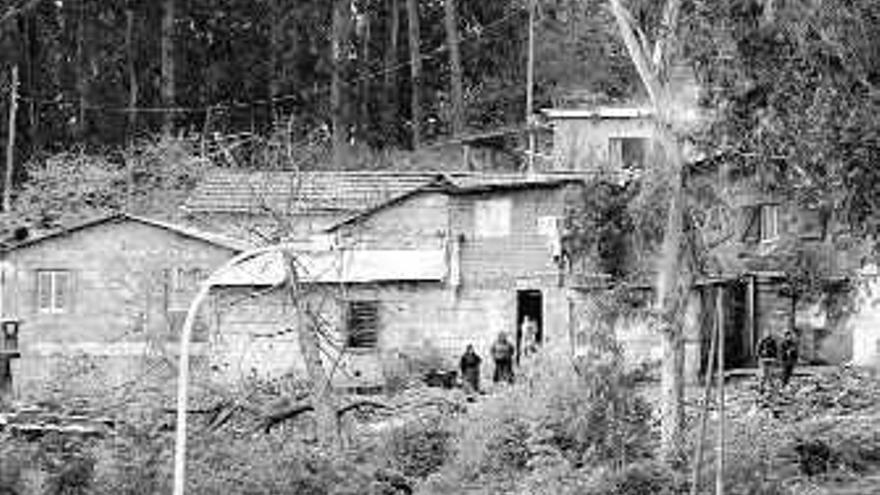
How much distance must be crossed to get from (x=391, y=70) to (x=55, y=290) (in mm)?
20691

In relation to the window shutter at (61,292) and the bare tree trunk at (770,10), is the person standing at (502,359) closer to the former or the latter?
the window shutter at (61,292)

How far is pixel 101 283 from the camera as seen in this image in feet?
130

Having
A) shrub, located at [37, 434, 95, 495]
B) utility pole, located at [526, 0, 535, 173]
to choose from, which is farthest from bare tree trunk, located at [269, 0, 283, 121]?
shrub, located at [37, 434, 95, 495]

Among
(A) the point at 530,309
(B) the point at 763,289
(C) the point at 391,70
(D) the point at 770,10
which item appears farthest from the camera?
(C) the point at 391,70

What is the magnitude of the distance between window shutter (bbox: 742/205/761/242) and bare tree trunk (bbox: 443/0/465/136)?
15.3m

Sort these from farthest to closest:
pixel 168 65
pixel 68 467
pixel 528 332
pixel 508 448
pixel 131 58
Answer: pixel 131 58 → pixel 168 65 → pixel 528 332 → pixel 508 448 → pixel 68 467

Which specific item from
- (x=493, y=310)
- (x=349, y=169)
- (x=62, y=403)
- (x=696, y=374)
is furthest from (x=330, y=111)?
(x=62, y=403)

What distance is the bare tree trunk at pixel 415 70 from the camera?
54.7 m

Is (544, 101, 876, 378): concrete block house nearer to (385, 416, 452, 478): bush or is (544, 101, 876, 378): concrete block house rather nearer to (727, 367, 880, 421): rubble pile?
(727, 367, 880, 421): rubble pile

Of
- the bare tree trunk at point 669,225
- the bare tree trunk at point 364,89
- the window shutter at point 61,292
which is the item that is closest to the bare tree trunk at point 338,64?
the bare tree trunk at point 364,89

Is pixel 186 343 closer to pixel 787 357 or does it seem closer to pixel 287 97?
pixel 787 357

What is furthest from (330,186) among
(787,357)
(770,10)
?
(770,10)

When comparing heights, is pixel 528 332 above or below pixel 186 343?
below

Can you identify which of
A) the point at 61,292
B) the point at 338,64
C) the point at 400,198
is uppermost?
the point at 338,64
